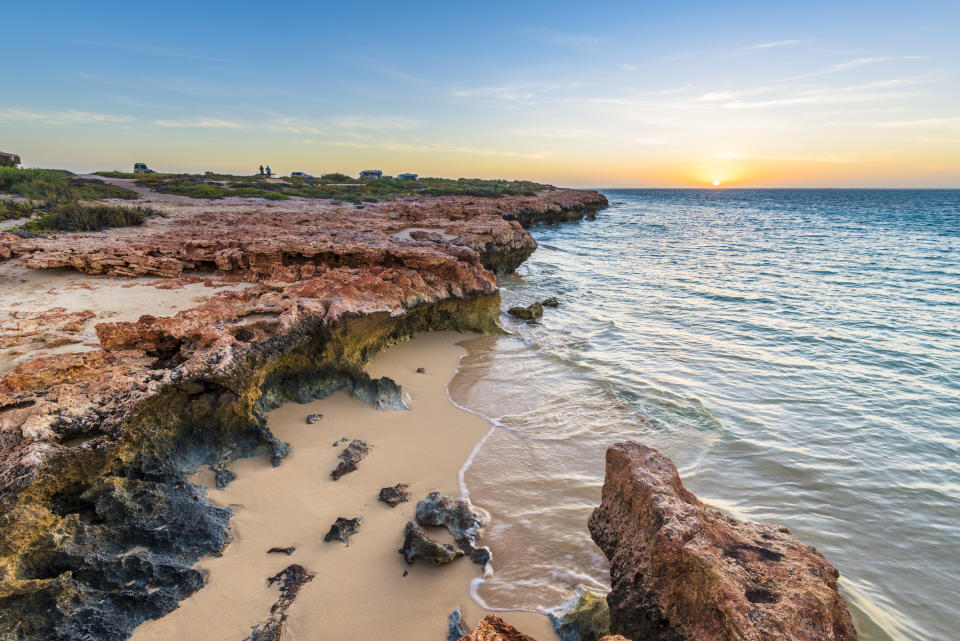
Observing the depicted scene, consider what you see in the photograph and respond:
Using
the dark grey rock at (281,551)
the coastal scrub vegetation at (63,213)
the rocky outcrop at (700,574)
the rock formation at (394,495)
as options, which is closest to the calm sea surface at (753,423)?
the rock formation at (394,495)

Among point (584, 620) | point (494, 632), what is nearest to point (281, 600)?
point (494, 632)

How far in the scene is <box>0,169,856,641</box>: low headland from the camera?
9.73ft

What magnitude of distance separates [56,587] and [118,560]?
39cm

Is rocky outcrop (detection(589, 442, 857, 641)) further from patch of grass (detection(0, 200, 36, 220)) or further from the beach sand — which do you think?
patch of grass (detection(0, 200, 36, 220))

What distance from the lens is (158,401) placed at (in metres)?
4.67

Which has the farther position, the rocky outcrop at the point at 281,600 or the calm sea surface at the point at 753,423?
the calm sea surface at the point at 753,423

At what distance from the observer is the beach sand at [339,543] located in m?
3.58

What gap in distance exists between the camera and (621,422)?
7258 millimetres

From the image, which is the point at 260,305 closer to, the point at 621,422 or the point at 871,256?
the point at 621,422

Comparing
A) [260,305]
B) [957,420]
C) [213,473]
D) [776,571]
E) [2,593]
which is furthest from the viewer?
[957,420]

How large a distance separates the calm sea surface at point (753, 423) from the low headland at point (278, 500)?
0.68m

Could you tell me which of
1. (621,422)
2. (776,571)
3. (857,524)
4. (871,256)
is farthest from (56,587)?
(871,256)

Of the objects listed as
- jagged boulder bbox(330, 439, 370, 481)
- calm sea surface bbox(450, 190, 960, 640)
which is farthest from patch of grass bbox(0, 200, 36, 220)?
jagged boulder bbox(330, 439, 370, 481)

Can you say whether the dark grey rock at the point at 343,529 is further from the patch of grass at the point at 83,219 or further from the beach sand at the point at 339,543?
the patch of grass at the point at 83,219
